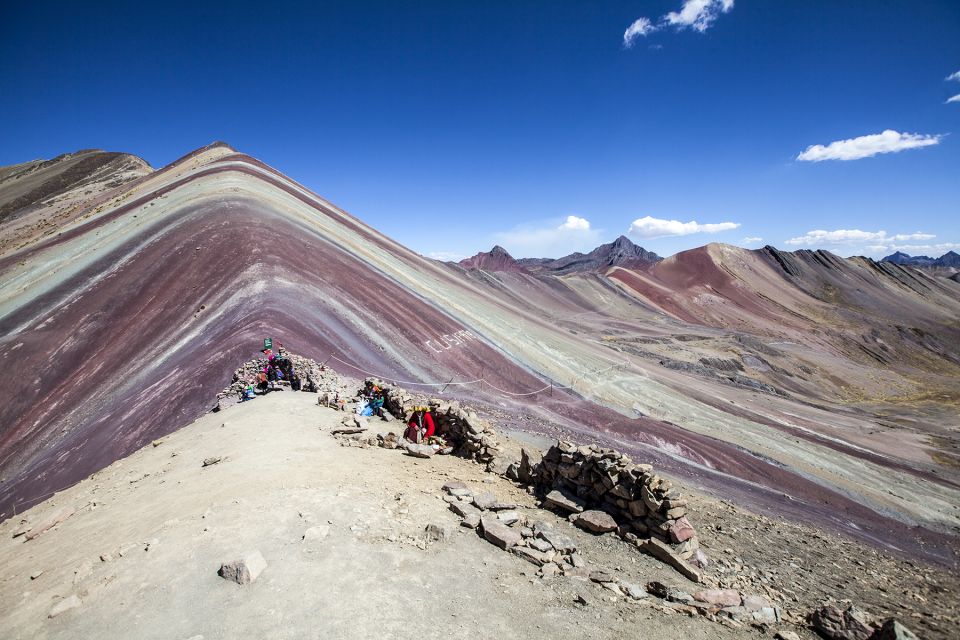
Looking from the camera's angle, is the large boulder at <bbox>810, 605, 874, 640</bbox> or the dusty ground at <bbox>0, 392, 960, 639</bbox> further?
the large boulder at <bbox>810, 605, 874, 640</bbox>

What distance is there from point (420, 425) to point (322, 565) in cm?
530

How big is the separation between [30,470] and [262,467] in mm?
9656

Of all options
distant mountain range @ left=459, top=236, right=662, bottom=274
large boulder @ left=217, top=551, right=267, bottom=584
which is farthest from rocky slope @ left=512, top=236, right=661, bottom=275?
large boulder @ left=217, top=551, right=267, bottom=584

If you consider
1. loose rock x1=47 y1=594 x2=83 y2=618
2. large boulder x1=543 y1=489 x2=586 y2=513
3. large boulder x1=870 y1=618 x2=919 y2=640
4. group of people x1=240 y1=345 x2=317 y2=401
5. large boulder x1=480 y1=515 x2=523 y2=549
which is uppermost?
large boulder x1=870 y1=618 x2=919 y2=640

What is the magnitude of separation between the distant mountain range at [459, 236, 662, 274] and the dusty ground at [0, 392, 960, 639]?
76622 millimetres

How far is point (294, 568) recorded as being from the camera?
4.95 m

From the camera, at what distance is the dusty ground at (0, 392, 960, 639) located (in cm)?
442

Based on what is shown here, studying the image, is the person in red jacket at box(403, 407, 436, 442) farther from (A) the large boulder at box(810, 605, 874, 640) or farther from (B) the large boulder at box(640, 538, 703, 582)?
(A) the large boulder at box(810, 605, 874, 640)

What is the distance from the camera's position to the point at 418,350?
837 inches

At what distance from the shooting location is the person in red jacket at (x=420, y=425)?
400 inches

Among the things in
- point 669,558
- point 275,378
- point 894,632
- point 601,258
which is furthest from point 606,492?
point 601,258

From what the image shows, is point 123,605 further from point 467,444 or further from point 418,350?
point 418,350

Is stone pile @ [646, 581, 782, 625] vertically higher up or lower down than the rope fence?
higher up

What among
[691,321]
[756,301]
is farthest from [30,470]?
[756,301]
